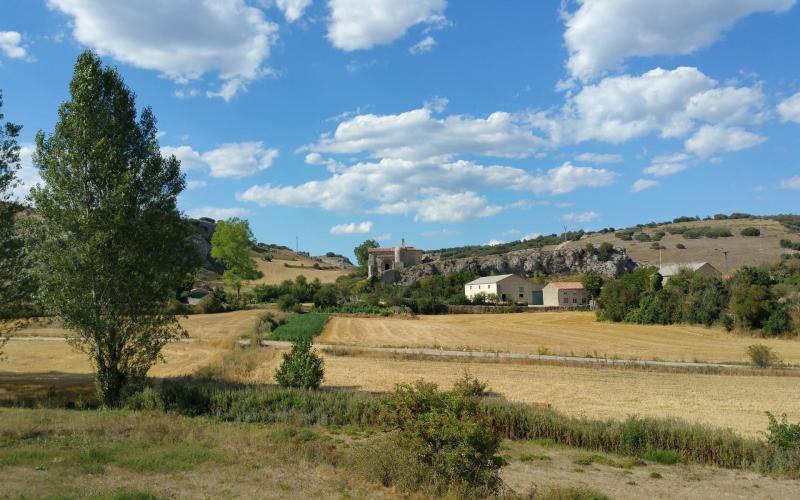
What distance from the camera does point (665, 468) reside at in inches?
526

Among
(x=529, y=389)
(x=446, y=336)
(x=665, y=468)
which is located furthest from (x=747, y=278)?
(x=665, y=468)

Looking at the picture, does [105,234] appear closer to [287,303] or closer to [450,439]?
[450,439]

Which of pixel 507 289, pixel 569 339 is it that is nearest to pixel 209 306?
pixel 569 339

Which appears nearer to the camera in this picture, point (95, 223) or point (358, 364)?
point (95, 223)

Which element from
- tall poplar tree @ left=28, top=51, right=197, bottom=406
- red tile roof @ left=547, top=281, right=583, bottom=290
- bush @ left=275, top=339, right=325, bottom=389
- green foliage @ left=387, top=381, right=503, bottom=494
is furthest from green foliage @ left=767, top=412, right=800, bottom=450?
red tile roof @ left=547, top=281, right=583, bottom=290

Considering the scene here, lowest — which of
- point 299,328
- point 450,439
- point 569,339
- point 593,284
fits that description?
point 569,339

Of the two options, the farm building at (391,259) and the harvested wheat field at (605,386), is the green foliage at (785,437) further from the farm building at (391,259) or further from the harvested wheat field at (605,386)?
the farm building at (391,259)

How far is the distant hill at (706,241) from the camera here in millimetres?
108062

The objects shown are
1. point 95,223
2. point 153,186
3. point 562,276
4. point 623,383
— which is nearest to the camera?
point 95,223

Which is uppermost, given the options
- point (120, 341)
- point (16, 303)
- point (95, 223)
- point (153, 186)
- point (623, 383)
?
point (153, 186)

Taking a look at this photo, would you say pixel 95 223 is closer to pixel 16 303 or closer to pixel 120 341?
pixel 120 341

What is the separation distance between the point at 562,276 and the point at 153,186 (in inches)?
4007

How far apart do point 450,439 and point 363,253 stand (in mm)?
133486

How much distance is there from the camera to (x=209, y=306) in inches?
2741
